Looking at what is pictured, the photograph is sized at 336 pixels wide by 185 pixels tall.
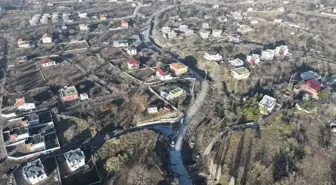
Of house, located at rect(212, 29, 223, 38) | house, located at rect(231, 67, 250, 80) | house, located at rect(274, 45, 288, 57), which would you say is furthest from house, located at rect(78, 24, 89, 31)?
house, located at rect(274, 45, 288, 57)

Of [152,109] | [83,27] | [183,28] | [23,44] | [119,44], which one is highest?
[23,44]

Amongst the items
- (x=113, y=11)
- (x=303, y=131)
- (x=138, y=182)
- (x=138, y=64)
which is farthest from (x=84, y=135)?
(x=113, y=11)

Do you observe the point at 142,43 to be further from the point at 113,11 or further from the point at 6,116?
the point at 6,116

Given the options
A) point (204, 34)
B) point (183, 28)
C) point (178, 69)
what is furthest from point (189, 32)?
point (178, 69)

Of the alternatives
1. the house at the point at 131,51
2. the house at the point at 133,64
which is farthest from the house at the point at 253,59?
the house at the point at 131,51

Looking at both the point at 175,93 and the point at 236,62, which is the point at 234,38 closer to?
the point at 236,62

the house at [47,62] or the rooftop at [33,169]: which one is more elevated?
the house at [47,62]

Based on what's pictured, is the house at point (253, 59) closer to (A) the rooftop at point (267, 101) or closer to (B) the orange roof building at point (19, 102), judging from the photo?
(A) the rooftop at point (267, 101)
